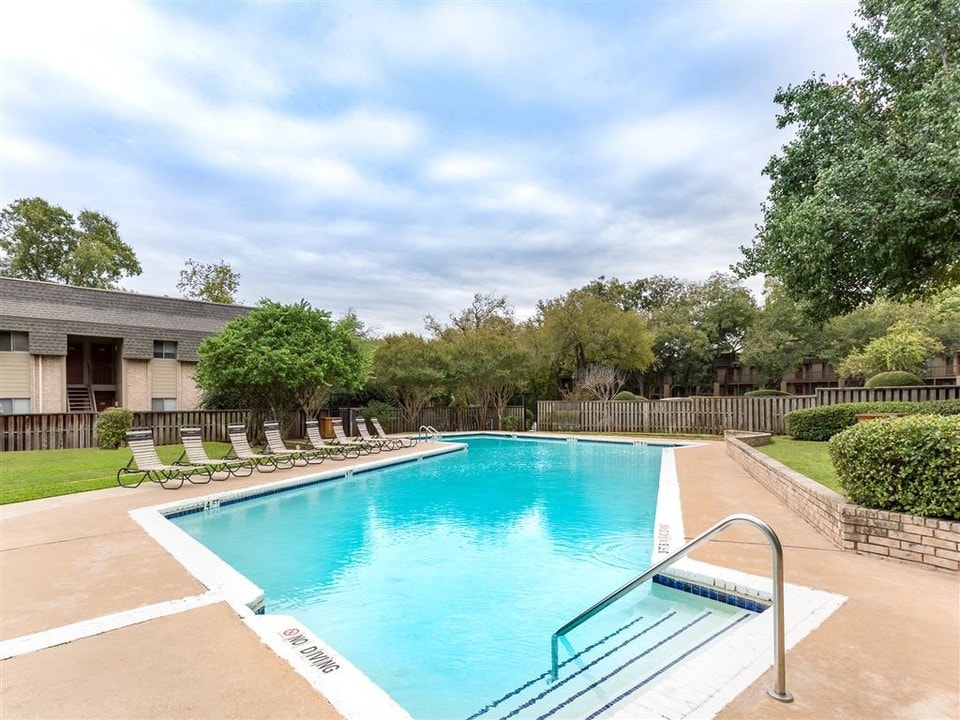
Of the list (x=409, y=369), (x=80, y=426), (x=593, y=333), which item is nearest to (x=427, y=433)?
(x=409, y=369)

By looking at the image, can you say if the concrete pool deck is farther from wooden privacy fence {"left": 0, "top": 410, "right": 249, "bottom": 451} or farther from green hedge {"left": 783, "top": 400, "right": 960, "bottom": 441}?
wooden privacy fence {"left": 0, "top": 410, "right": 249, "bottom": 451}

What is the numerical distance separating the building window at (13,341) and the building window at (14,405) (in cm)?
179

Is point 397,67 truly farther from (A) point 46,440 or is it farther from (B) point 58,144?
(A) point 46,440

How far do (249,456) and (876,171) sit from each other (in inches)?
518

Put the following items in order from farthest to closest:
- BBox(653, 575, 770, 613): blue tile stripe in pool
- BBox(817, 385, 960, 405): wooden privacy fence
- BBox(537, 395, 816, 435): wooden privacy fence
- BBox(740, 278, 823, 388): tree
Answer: BBox(740, 278, 823, 388): tree < BBox(537, 395, 816, 435): wooden privacy fence < BBox(817, 385, 960, 405): wooden privacy fence < BBox(653, 575, 770, 613): blue tile stripe in pool

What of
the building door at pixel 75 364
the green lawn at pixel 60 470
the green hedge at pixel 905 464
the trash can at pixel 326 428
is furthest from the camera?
the building door at pixel 75 364

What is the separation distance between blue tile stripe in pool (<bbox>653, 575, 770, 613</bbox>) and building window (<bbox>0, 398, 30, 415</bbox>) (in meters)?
22.5

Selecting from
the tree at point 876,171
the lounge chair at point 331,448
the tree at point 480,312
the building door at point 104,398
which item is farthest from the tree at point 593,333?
the building door at point 104,398

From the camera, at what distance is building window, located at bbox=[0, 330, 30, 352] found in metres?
18.0

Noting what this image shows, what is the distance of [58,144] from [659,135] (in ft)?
53.5

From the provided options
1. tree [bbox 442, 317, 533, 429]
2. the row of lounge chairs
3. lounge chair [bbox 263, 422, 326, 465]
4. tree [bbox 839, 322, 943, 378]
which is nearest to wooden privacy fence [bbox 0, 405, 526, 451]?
tree [bbox 442, 317, 533, 429]

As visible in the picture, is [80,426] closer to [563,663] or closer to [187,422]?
[187,422]

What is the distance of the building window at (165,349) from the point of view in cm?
2128

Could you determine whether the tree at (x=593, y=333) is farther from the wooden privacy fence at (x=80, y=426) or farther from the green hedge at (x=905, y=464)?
the green hedge at (x=905, y=464)
